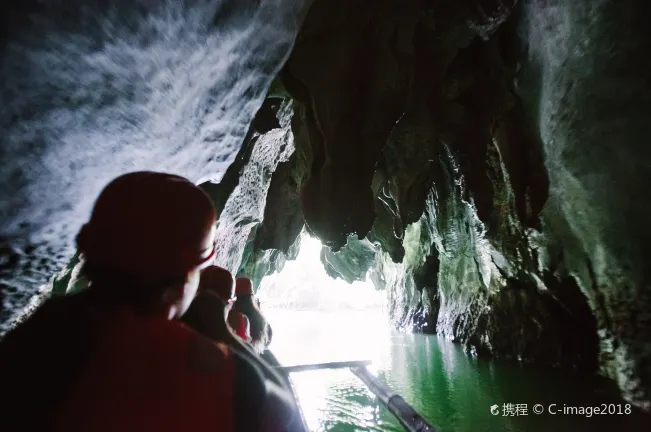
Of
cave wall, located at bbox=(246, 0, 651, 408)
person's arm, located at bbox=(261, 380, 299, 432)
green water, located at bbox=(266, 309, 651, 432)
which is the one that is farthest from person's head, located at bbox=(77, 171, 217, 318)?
cave wall, located at bbox=(246, 0, 651, 408)

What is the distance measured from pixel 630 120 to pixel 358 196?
13.7 feet

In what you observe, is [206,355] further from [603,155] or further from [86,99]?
[603,155]

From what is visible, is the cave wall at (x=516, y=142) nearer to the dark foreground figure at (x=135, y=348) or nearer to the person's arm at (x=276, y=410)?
the dark foreground figure at (x=135, y=348)

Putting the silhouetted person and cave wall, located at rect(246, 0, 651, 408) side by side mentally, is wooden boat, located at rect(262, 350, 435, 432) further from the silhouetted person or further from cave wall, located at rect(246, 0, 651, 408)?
cave wall, located at rect(246, 0, 651, 408)

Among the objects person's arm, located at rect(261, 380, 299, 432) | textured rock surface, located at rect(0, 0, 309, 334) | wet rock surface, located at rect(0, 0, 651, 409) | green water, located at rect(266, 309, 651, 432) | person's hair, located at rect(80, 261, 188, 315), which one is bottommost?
green water, located at rect(266, 309, 651, 432)

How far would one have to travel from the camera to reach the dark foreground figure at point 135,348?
81cm

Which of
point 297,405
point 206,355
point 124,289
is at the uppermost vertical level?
point 124,289

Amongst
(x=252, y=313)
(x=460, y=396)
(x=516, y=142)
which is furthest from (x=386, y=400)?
(x=516, y=142)

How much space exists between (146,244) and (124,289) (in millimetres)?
127

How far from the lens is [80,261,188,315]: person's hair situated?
0.95 m

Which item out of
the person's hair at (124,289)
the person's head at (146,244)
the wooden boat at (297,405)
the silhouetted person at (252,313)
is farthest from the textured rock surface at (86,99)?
the silhouetted person at (252,313)

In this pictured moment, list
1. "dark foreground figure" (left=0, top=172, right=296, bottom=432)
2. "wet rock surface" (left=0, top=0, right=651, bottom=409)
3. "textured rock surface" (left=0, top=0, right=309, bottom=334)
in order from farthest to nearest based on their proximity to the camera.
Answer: "wet rock surface" (left=0, top=0, right=651, bottom=409), "textured rock surface" (left=0, top=0, right=309, bottom=334), "dark foreground figure" (left=0, top=172, right=296, bottom=432)

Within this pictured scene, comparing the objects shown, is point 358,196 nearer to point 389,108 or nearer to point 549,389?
point 389,108

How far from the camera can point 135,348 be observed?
0.86 m
